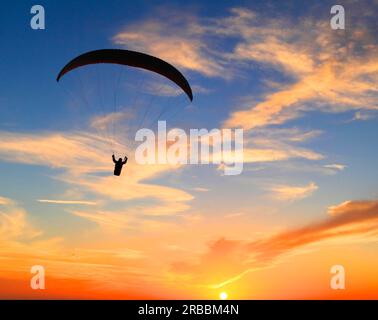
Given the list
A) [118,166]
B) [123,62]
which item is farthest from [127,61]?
[118,166]

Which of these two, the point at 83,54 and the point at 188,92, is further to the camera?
the point at 188,92

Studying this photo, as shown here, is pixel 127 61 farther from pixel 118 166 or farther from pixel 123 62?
pixel 118 166

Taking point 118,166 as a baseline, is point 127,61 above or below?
above

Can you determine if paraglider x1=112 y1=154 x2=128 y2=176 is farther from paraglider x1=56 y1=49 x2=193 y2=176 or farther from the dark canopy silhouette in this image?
the dark canopy silhouette

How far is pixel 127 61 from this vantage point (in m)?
31.8

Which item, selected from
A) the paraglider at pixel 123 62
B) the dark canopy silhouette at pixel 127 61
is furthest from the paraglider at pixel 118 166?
the dark canopy silhouette at pixel 127 61

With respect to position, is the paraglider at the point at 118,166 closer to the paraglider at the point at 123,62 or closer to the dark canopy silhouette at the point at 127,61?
the paraglider at the point at 123,62

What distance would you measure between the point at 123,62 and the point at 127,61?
0.28 metres
